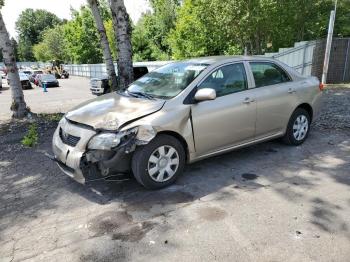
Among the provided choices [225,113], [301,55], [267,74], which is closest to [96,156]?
[225,113]

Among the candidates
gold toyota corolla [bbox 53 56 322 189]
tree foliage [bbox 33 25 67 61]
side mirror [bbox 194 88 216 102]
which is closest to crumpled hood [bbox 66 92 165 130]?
gold toyota corolla [bbox 53 56 322 189]

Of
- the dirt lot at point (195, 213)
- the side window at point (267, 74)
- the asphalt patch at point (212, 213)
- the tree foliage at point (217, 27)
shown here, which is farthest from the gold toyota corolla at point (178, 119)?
the tree foliage at point (217, 27)

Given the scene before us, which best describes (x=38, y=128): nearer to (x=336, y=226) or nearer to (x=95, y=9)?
(x=95, y=9)

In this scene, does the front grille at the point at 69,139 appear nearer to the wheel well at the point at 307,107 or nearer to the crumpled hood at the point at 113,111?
the crumpled hood at the point at 113,111

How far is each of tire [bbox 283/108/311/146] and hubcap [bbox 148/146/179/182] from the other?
2447mm

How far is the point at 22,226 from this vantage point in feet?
11.9

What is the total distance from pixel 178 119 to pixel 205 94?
48 centimetres

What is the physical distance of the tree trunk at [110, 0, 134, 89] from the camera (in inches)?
328

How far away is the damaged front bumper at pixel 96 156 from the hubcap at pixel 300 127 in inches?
117

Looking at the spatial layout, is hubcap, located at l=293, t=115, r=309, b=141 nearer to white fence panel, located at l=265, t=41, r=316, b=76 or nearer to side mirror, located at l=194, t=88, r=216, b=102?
side mirror, located at l=194, t=88, r=216, b=102

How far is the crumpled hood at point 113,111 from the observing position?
4027 millimetres

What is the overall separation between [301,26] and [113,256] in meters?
17.6

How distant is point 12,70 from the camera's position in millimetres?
8531

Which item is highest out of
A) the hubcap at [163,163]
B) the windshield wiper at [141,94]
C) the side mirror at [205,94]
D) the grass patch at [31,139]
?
the side mirror at [205,94]
